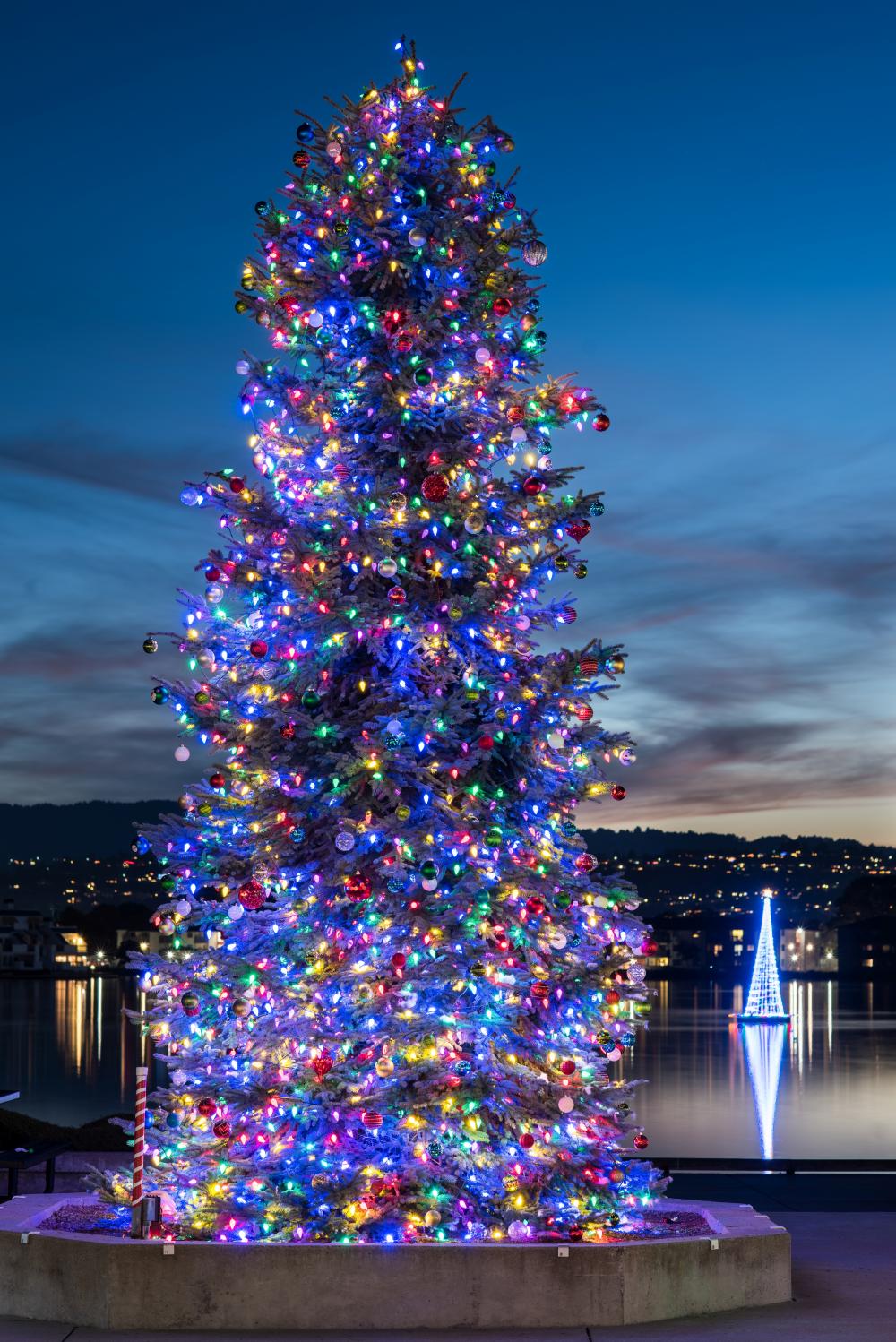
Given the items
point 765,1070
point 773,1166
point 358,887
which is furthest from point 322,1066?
point 765,1070

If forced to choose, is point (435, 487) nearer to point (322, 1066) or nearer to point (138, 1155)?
point (322, 1066)

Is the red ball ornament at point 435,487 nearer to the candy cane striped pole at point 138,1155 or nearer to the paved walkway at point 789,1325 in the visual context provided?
the candy cane striped pole at point 138,1155

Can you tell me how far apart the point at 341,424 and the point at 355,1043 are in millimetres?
4454

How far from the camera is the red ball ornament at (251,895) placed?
12.2 m

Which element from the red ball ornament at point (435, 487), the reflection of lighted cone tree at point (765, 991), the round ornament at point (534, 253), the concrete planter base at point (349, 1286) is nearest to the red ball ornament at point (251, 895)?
the concrete planter base at point (349, 1286)

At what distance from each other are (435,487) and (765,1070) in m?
61.2

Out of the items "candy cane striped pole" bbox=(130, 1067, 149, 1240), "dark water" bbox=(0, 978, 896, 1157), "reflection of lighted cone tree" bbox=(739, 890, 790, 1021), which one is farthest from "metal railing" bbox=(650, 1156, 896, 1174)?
"reflection of lighted cone tree" bbox=(739, 890, 790, 1021)

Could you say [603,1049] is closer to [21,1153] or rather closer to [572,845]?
[572,845]

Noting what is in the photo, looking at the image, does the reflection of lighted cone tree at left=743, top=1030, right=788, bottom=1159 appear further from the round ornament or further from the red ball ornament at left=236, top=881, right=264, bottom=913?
the round ornament

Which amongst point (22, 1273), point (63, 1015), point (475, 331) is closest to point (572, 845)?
point (475, 331)

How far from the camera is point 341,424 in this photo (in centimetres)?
1306

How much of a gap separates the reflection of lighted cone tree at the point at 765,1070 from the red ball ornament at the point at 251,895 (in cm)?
2128

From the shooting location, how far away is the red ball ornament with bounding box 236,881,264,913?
12.2 metres

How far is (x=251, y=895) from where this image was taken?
12164mm
